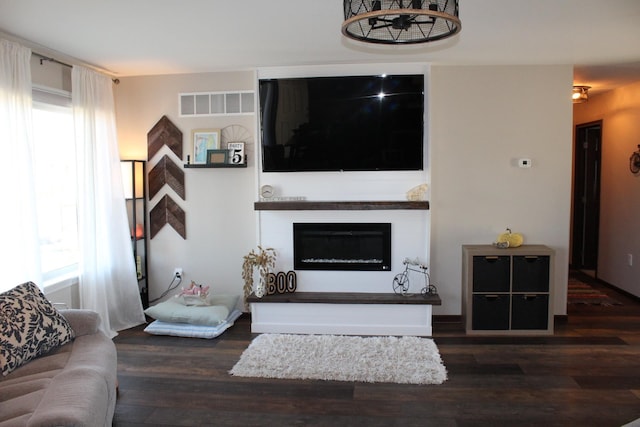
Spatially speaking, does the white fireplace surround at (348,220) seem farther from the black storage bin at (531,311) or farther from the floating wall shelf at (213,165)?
the black storage bin at (531,311)

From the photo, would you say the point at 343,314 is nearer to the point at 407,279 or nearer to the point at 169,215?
the point at 407,279

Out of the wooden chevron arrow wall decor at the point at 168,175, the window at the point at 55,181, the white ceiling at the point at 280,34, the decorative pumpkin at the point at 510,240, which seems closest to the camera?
the white ceiling at the point at 280,34

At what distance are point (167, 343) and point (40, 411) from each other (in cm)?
207

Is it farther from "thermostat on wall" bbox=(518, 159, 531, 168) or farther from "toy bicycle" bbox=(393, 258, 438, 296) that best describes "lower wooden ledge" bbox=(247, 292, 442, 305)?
"thermostat on wall" bbox=(518, 159, 531, 168)

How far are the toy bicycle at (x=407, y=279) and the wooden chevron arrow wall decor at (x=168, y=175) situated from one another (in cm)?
230

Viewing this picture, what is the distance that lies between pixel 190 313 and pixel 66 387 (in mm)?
2033

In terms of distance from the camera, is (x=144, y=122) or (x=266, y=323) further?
(x=144, y=122)

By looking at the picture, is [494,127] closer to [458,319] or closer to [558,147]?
[558,147]

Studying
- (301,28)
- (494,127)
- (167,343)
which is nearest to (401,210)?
(494,127)

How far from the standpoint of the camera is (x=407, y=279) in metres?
4.61

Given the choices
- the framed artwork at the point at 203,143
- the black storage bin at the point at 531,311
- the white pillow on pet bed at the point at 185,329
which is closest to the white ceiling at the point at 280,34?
the framed artwork at the point at 203,143

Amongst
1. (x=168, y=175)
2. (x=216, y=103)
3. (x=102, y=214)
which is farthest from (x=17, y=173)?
(x=216, y=103)

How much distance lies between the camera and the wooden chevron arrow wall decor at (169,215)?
4.92 meters

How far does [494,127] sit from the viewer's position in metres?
4.59
